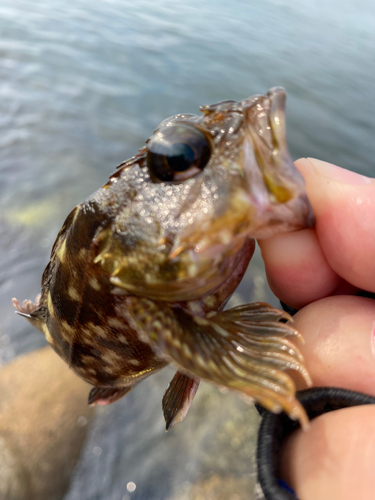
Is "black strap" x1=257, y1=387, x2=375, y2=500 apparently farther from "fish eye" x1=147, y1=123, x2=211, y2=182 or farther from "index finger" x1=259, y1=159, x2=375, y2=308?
"fish eye" x1=147, y1=123, x2=211, y2=182

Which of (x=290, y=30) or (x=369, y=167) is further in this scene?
(x=290, y=30)

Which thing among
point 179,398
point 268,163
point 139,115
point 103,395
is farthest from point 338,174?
point 139,115

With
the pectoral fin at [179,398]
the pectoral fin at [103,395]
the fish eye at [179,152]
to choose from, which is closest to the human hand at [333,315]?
the pectoral fin at [179,398]

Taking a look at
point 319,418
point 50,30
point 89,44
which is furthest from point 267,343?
point 50,30

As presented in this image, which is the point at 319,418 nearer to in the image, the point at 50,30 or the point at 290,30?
the point at 50,30

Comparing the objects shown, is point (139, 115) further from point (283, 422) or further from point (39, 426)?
point (283, 422)
